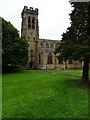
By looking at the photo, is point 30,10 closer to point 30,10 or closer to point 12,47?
point 30,10

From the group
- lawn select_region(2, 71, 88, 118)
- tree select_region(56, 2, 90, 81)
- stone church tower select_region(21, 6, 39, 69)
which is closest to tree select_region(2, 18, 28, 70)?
tree select_region(56, 2, 90, 81)

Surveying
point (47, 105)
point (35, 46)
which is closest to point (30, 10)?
point (35, 46)

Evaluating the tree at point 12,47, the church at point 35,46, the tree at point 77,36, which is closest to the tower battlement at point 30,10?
the church at point 35,46

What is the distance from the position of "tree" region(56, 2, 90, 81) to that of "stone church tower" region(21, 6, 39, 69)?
5068 centimetres

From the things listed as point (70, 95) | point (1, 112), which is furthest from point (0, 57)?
point (1, 112)

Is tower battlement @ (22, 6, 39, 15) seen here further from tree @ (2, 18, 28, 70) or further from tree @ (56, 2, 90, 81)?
tree @ (56, 2, 90, 81)

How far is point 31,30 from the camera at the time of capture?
75.6m

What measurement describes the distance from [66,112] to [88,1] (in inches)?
544

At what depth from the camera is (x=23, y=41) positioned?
45.5m

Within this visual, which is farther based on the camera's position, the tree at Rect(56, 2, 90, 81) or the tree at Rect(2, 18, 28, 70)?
the tree at Rect(2, 18, 28, 70)

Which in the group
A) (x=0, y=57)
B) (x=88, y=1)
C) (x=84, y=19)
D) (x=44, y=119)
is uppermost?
(x=88, y=1)

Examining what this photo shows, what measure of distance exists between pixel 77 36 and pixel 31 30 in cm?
5336

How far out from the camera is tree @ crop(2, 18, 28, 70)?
41.6 metres

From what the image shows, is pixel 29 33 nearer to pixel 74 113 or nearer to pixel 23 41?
pixel 23 41
